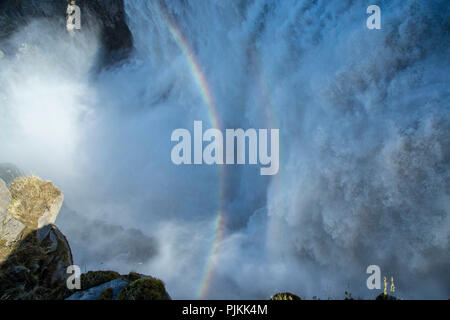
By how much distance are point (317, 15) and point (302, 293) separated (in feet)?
55.5

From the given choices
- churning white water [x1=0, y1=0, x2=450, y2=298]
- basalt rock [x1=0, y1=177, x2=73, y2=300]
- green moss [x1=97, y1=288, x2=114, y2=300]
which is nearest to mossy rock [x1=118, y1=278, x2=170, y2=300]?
green moss [x1=97, y1=288, x2=114, y2=300]

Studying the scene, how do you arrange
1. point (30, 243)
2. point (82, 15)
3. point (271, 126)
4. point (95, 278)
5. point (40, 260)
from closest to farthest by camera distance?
point (95, 278) < point (40, 260) < point (30, 243) < point (271, 126) < point (82, 15)

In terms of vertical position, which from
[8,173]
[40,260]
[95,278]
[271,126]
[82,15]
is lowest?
[95,278]

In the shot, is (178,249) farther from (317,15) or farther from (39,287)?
(317,15)

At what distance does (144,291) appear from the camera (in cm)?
592

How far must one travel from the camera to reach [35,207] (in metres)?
9.34

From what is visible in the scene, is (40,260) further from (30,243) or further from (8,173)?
(8,173)

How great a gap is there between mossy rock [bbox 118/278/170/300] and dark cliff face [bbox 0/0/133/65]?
108ft

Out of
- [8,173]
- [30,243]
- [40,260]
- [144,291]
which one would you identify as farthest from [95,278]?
[8,173]

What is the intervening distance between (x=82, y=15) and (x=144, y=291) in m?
36.2

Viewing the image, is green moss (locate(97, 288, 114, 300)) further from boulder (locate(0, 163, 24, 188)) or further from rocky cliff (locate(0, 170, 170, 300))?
boulder (locate(0, 163, 24, 188))

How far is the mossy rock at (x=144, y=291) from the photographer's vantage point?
5844 millimetres

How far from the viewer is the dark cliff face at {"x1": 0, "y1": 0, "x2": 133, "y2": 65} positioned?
29516mm

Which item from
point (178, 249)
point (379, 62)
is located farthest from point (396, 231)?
point (178, 249)
